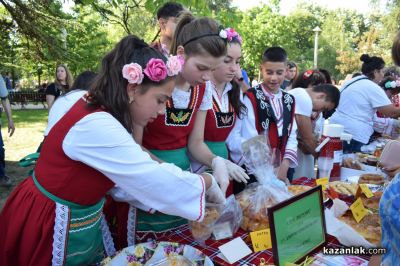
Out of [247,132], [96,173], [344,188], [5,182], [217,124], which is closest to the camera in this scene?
[96,173]

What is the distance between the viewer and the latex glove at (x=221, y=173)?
61.6 inches

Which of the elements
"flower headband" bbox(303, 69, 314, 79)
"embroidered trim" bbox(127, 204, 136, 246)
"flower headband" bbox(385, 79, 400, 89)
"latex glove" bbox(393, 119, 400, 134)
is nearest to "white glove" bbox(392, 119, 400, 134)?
"latex glove" bbox(393, 119, 400, 134)

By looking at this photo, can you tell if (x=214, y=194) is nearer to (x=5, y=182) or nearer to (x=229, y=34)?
(x=229, y=34)

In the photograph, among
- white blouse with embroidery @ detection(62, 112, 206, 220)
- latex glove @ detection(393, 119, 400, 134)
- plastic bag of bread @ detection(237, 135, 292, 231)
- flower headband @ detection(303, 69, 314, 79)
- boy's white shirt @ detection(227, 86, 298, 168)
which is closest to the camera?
white blouse with embroidery @ detection(62, 112, 206, 220)

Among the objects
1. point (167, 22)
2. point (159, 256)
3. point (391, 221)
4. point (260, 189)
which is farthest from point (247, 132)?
point (391, 221)

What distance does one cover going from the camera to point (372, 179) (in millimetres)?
2084

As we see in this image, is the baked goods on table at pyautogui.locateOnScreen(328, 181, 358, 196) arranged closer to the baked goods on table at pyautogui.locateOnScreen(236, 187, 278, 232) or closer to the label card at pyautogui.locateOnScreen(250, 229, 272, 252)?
the baked goods on table at pyautogui.locateOnScreen(236, 187, 278, 232)

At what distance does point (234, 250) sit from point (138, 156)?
525 mm

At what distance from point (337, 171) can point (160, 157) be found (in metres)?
1.28

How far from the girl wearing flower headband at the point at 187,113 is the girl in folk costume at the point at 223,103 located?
14 centimetres

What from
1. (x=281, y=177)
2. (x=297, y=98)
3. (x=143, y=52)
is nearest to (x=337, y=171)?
(x=281, y=177)

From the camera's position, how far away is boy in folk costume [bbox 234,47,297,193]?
230 centimetres

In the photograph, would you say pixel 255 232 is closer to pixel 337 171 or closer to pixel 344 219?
pixel 344 219

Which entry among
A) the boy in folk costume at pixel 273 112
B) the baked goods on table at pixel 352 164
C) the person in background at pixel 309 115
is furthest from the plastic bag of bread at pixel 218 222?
the person in background at pixel 309 115
